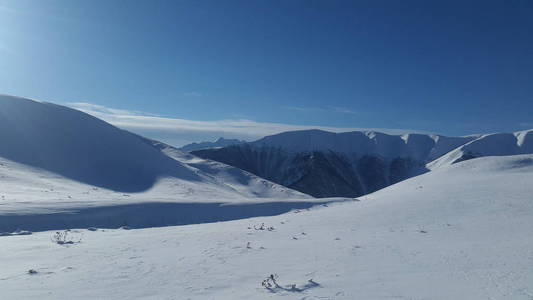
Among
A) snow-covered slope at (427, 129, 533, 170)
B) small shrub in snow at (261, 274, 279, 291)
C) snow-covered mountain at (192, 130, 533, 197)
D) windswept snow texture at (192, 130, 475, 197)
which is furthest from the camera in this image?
snow-covered slope at (427, 129, 533, 170)

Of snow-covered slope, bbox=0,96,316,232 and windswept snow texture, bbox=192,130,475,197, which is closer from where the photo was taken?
snow-covered slope, bbox=0,96,316,232

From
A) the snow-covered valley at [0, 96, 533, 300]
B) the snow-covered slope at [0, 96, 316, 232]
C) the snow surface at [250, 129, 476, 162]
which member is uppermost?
the snow surface at [250, 129, 476, 162]

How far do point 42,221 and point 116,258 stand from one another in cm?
840

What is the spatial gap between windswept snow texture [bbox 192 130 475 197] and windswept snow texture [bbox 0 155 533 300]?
92009mm

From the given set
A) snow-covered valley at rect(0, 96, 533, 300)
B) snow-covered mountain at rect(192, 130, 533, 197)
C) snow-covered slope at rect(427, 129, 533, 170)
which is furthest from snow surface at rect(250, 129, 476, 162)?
snow-covered valley at rect(0, 96, 533, 300)

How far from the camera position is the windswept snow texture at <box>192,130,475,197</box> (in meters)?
113

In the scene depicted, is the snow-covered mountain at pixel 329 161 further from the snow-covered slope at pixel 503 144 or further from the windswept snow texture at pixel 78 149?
the windswept snow texture at pixel 78 149

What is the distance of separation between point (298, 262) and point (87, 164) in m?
36.1

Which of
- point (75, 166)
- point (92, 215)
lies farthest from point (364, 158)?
point (92, 215)

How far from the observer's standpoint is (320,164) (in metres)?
Result: 118

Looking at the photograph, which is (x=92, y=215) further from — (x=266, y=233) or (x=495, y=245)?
(x=495, y=245)

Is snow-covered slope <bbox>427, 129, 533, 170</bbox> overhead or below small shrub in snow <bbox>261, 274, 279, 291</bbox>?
overhead

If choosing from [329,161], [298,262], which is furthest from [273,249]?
[329,161]

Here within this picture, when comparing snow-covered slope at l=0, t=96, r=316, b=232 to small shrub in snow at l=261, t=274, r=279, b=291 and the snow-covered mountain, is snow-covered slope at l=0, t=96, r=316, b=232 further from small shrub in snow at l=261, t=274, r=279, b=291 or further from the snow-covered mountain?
the snow-covered mountain
